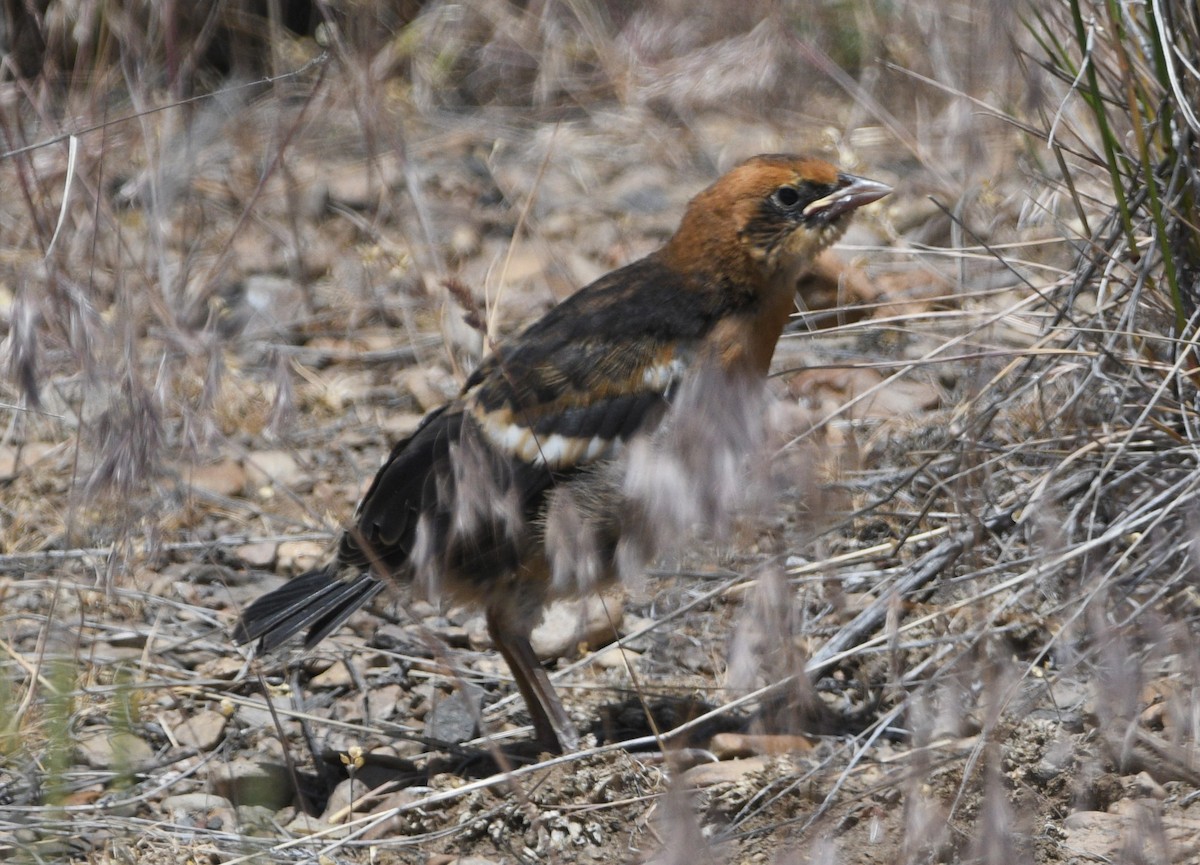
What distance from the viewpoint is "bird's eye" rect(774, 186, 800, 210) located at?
4012 mm

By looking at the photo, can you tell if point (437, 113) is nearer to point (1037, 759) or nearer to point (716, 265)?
point (716, 265)

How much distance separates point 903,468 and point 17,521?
108 inches

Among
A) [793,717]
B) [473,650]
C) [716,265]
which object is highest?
[716,265]

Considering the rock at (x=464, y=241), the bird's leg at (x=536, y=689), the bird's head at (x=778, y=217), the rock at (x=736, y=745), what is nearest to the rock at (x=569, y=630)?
the bird's leg at (x=536, y=689)

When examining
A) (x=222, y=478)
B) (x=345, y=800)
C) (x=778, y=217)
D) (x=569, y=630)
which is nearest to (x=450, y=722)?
(x=345, y=800)

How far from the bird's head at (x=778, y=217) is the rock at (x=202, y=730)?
1779 mm

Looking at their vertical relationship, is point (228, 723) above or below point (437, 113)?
below

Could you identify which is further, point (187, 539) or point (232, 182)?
point (232, 182)

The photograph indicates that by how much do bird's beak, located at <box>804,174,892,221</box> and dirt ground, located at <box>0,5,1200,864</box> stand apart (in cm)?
14

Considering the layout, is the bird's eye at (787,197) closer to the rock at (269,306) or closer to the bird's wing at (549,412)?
the bird's wing at (549,412)

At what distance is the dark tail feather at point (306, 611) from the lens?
3684mm

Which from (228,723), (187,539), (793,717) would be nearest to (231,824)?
(228,723)

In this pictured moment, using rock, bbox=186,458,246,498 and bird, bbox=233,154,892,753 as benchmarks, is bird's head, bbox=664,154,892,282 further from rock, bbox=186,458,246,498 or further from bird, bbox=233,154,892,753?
rock, bbox=186,458,246,498

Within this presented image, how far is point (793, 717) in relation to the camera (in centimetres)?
233
